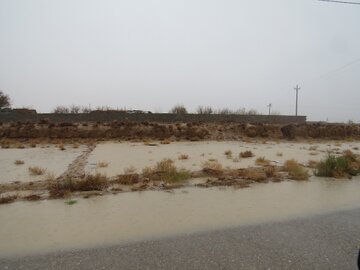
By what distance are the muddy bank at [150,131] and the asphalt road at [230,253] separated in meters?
23.5

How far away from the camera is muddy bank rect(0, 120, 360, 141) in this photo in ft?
92.5

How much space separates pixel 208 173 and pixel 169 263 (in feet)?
24.6

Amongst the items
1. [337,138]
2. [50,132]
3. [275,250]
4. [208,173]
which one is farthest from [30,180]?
[337,138]

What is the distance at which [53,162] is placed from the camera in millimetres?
15391

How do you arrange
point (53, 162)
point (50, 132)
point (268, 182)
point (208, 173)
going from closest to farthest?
point (268, 182) < point (208, 173) < point (53, 162) < point (50, 132)

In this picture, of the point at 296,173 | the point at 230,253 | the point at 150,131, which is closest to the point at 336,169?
the point at 296,173

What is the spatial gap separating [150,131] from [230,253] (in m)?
25.9

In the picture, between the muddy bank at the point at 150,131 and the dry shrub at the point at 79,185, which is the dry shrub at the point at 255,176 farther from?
the muddy bank at the point at 150,131

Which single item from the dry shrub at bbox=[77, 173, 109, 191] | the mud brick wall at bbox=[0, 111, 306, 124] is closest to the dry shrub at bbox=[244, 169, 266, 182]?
the dry shrub at bbox=[77, 173, 109, 191]

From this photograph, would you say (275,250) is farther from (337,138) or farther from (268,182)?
(337,138)

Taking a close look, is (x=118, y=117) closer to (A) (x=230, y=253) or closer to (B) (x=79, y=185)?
(B) (x=79, y=185)

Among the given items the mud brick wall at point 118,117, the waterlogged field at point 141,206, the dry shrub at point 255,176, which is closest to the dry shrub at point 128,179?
the waterlogged field at point 141,206

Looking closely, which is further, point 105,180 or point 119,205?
point 105,180

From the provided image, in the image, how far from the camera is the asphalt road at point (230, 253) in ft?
14.4
